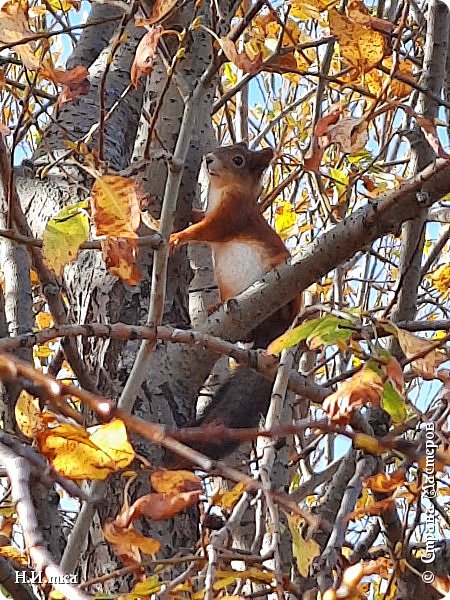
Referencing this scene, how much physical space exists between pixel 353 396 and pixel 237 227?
5.65 ft

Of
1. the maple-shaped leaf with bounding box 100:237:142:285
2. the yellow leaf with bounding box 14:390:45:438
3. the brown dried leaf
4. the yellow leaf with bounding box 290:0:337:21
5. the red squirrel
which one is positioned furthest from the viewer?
the red squirrel

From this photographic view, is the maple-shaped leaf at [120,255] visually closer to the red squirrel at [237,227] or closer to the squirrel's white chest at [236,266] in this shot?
the red squirrel at [237,227]

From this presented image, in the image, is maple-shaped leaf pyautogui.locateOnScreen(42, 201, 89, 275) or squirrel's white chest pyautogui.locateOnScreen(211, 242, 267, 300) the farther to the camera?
squirrel's white chest pyautogui.locateOnScreen(211, 242, 267, 300)

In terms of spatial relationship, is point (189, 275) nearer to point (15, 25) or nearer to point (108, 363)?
point (108, 363)

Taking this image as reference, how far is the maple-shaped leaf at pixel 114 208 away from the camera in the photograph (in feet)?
3.97

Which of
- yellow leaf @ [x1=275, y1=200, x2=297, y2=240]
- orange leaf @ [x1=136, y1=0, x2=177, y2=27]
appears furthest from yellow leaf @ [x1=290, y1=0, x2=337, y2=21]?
yellow leaf @ [x1=275, y1=200, x2=297, y2=240]

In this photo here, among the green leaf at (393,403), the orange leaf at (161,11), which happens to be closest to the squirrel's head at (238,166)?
the orange leaf at (161,11)

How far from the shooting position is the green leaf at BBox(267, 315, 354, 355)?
973 mm

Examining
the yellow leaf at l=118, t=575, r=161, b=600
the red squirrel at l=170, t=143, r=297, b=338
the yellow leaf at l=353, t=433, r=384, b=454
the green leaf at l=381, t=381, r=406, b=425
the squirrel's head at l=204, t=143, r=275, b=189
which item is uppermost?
the squirrel's head at l=204, t=143, r=275, b=189

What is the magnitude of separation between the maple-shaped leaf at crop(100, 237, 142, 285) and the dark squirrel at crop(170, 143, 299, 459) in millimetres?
844

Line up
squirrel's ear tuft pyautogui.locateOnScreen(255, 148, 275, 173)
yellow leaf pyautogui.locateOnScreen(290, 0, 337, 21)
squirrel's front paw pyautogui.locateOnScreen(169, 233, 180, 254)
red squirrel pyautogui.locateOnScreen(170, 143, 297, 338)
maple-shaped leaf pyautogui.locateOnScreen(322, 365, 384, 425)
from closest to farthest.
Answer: maple-shaped leaf pyautogui.locateOnScreen(322, 365, 384, 425)
yellow leaf pyautogui.locateOnScreen(290, 0, 337, 21)
squirrel's front paw pyautogui.locateOnScreen(169, 233, 180, 254)
red squirrel pyautogui.locateOnScreen(170, 143, 297, 338)
squirrel's ear tuft pyautogui.locateOnScreen(255, 148, 275, 173)

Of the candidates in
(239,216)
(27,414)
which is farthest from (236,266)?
(27,414)

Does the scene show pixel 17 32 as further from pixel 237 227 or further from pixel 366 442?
pixel 237 227

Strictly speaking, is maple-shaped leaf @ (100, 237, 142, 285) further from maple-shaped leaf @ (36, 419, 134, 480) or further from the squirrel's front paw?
the squirrel's front paw
